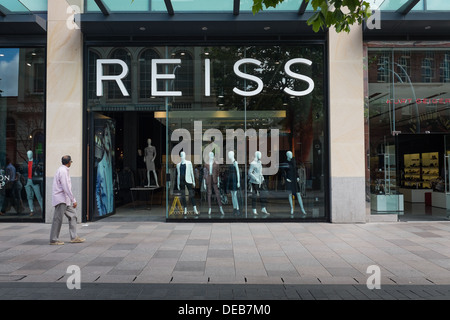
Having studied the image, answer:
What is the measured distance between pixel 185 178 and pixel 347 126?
4961 mm

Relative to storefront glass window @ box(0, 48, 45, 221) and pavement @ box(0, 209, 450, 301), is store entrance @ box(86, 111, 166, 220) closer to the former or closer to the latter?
storefront glass window @ box(0, 48, 45, 221)

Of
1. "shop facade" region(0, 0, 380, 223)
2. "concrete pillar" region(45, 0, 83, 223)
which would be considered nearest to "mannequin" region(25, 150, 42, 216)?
"shop facade" region(0, 0, 380, 223)

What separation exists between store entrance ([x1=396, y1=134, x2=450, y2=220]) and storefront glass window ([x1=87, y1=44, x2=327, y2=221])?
4.91m

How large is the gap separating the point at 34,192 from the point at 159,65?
5.21m

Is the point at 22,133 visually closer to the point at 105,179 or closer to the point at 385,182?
the point at 105,179

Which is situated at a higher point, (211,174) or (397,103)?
(397,103)

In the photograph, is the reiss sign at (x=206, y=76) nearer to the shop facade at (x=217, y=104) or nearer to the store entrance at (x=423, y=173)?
the shop facade at (x=217, y=104)

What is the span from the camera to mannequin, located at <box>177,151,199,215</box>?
10430mm

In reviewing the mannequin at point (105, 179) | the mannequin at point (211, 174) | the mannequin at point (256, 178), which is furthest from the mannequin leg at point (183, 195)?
the mannequin at point (105, 179)

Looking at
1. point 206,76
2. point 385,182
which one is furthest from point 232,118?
point 385,182

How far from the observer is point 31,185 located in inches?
403

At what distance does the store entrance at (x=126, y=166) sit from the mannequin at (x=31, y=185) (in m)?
1.45
